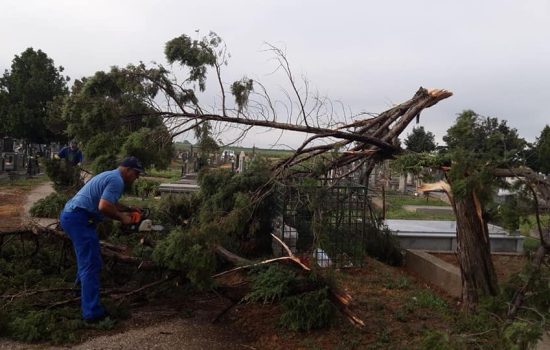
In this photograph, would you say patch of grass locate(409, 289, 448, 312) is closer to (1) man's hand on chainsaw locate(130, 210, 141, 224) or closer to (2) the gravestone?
(1) man's hand on chainsaw locate(130, 210, 141, 224)

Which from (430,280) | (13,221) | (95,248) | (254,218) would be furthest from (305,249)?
(13,221)

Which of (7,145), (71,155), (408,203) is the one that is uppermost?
(7,145)

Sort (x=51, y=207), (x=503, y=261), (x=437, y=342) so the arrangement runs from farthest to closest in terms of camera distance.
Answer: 1. (x=51, y=207)
2. (x=503, y=261)
3. (x=437, y=342)

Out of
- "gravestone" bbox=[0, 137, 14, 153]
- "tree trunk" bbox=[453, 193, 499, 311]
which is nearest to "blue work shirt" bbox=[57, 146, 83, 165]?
"tree trunk" bbox=[453, 193, 499, 311]

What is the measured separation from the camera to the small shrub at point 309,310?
16.0ft

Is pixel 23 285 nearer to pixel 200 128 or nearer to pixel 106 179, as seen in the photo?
pixel 106 179

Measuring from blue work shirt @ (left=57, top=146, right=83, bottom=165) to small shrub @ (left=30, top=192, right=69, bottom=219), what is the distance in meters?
0.72

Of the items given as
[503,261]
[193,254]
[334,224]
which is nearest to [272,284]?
[193,254]

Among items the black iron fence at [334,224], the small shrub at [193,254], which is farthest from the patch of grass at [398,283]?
the small shrub at [193,254]

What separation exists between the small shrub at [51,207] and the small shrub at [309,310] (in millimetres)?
6851

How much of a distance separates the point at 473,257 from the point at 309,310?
74.7 inches

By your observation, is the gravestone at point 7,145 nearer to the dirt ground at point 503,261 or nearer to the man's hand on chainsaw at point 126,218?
the dirt ground at point 503,261

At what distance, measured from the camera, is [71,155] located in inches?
443

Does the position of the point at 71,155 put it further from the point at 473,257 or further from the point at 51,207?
the point at 473,257
